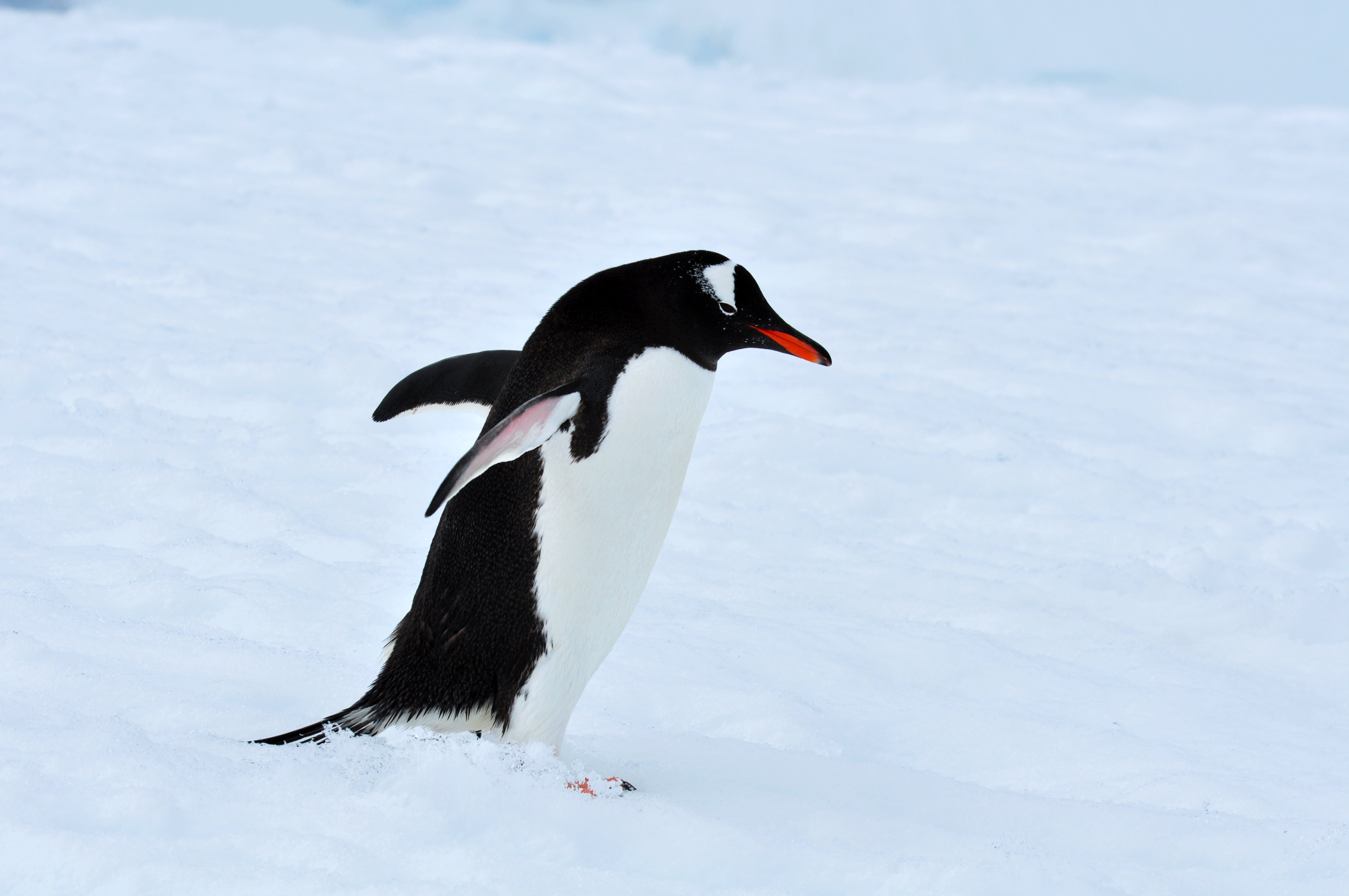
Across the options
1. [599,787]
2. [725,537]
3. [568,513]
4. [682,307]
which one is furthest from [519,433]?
[725,537]

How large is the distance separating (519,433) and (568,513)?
22cm

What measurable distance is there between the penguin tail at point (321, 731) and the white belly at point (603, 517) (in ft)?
0.86

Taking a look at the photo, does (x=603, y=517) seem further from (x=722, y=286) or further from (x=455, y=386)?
(x=455, y=386)

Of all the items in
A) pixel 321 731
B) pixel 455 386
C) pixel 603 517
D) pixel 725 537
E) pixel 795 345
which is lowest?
pixel 725 537

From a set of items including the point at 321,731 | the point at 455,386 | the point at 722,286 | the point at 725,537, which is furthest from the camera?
the point at 725,537

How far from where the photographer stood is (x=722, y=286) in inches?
76.5

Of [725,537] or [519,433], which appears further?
[725,537]

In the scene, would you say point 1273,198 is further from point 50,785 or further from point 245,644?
point 50,785

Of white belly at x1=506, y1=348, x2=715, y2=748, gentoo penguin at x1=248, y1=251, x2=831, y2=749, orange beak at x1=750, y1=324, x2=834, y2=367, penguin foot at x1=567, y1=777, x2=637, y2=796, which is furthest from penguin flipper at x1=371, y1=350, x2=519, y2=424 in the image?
penguin foot at x1=567, y1=777, x2=637, y2=796

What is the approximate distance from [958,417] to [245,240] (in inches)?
Answer: 187

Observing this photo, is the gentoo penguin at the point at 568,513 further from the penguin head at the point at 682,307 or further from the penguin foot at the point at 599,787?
the penguin foot at the point at 599,787

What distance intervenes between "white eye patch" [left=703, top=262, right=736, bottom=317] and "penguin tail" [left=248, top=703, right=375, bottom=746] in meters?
0.93

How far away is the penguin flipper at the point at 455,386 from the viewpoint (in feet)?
7.32

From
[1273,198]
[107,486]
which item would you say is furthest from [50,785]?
[1273,198]
